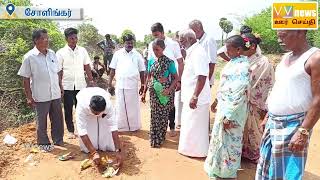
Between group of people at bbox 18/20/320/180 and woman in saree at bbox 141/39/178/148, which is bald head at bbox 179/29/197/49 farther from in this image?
woman in saree at bbox 141/39/178/148

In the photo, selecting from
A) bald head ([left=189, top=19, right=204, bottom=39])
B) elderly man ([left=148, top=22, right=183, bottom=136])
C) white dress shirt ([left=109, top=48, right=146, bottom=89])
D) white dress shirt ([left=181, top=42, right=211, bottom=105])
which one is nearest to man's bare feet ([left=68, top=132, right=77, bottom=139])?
white dress shirt ([left=109, top=48, right=146, bottom=89])

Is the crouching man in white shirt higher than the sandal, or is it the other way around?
the crouching man in white shirt

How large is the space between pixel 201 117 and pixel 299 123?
7.01 feet

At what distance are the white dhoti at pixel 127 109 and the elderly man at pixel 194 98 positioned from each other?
1.33 m

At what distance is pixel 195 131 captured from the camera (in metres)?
5.09

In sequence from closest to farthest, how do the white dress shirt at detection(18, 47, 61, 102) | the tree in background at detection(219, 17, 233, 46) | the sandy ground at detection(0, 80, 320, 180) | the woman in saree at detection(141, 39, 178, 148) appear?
the sandy ground at detection(0, 80, 320, 180)
the white dress shirt at detection(18, 47, 61, 102)
the woman in saree at detection(141, 39, 178, 148)
the tree in background at detection(219, 17, 233, 46)

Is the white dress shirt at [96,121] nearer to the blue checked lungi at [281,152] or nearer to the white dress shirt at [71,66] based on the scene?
the white dress shirt at [71,66]

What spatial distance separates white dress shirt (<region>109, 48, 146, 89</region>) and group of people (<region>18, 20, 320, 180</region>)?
0.02m

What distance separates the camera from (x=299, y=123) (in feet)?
9.73

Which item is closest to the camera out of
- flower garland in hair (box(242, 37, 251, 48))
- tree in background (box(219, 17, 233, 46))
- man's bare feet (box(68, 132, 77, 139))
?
flower garland in hair (box(242, 37, 251, 48))

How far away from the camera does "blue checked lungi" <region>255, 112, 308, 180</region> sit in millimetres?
2973

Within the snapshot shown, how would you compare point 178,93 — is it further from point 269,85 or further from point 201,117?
point 269,85

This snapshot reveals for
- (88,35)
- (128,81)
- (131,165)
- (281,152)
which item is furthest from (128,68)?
(88,35)

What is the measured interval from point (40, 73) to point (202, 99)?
2.33 metres
